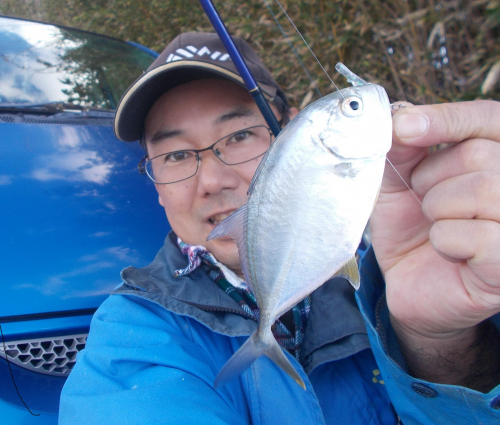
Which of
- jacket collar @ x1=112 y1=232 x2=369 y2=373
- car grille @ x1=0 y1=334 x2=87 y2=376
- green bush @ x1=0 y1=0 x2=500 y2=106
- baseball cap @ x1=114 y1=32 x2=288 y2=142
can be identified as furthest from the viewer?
green bush @ x1=0 y1=0 x2=500 y2=106

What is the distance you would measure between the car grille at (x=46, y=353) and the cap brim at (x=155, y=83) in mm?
1066

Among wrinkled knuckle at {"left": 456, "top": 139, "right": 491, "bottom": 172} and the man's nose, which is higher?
wrinkled knuckle at {"left": 456, "top": 139, "right": 491, "bottom": 172}

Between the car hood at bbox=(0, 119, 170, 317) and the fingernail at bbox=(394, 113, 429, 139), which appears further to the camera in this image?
the car hood at bbox=(0, 119, 170, 317)

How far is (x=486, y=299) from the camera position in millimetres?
1022

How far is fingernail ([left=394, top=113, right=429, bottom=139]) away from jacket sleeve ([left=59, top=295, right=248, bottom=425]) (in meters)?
1.01

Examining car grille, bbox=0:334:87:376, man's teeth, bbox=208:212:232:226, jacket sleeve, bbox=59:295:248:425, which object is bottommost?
car grille, bbox=0:334:87:376

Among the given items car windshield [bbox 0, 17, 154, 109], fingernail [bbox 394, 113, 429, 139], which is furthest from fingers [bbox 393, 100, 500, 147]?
car windshield [bbox 0, 17, 154, 109]

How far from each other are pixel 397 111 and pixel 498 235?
0.42 meters

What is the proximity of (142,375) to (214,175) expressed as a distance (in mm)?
860

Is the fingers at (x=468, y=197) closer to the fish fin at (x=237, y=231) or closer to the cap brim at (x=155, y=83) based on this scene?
the fish fin at (x=237, y=231)

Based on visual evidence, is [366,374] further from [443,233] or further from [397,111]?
[397,111]

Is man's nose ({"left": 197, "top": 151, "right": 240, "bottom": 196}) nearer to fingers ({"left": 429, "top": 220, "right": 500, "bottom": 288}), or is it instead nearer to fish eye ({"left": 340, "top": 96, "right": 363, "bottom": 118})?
fish eye ({"left": 340, "top": 96, "right": 363, "bottom": 118})

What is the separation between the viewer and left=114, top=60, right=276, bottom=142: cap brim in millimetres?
1626

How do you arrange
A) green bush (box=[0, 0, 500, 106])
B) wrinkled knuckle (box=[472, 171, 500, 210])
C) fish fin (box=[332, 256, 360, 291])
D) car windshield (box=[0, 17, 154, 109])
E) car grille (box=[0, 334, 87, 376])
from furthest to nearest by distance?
green bush (box=[0, 0, 500, 106])
car windshield (box=[0, 17, 154, 109])
car grille (box=[0, 334, 87, 376])
fish fin (box=[332, 256, 360, 291])
wrinkled knuckle (box=[472, 171, 500, 210])
